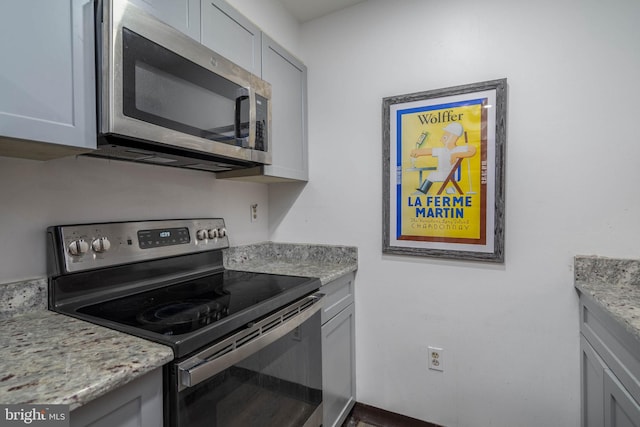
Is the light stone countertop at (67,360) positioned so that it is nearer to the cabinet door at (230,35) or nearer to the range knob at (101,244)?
the range knob at (101,244)

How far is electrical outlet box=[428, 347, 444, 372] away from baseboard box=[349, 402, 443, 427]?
0.30 m

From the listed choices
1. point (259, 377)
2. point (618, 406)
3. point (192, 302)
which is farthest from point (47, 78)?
point (618, 406)

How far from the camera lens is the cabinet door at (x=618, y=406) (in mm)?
901

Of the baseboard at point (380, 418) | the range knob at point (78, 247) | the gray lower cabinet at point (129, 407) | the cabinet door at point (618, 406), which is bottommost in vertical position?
the baseboard at point (380, 418)

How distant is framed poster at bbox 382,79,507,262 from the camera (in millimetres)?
1501

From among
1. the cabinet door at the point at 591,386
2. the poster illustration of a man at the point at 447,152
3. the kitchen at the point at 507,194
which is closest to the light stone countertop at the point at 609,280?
the kitchen at the point at 507,194

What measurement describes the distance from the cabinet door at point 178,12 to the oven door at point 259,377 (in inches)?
42.7

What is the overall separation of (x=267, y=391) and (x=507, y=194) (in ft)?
4.43

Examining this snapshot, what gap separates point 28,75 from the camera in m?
0.77

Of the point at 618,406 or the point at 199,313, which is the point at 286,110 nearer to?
the point at 199,313

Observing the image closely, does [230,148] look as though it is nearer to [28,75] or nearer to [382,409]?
[28,75]

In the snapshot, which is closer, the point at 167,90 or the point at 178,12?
the point at 167,90

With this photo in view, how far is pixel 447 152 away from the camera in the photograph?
158cm

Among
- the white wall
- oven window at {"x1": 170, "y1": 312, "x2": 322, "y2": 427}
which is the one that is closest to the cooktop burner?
oven window at {"x1": 170, "y1": 312, "x2": 322, "y2": 427}
